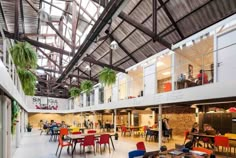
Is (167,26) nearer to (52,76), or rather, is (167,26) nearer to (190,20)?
(190,20)

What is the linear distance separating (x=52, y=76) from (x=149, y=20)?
21.5 metres

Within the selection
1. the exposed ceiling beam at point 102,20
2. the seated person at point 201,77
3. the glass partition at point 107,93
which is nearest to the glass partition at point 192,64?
the seated person at point 201,77

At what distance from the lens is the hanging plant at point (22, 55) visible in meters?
8.48

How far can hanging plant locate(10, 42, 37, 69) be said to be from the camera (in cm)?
848

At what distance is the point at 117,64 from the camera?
18844mm

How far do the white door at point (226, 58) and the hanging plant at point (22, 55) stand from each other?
705 cm

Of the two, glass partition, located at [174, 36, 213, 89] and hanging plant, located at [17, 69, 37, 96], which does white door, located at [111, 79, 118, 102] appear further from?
→ hanging plant, located at [17, 69, 37, 96]

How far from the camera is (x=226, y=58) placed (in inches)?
295

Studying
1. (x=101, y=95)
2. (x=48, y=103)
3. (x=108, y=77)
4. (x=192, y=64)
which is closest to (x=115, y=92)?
(x=101, y=95)

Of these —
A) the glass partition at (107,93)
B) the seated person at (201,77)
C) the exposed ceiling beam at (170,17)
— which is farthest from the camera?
the glass partition at (107,93)

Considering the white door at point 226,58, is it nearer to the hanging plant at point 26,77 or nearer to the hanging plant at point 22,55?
the hanging plant at point 22,55

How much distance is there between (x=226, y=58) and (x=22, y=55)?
24.8ft

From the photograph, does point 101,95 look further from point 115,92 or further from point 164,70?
point 164,70

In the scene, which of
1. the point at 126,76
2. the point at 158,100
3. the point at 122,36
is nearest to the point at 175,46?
the point at 158,100
